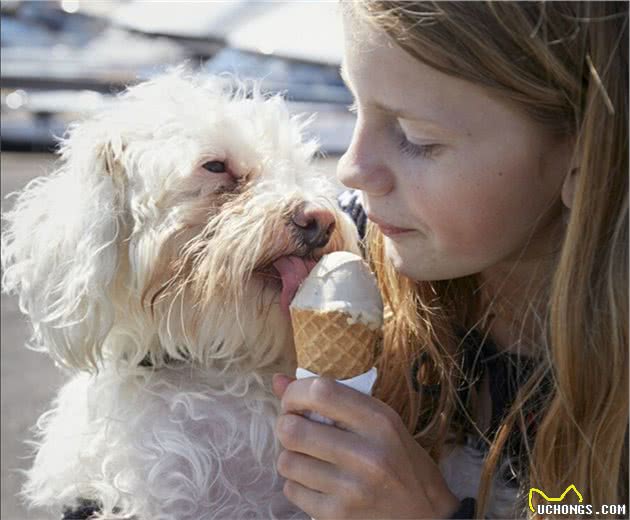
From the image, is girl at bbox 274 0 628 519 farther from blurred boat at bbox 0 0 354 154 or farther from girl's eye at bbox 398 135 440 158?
blurred boat at bbox 0 0 354 154

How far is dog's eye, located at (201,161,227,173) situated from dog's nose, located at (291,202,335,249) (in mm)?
229

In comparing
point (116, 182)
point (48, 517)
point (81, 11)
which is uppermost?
point (116, 182)

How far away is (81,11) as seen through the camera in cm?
729

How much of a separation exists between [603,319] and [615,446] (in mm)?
203

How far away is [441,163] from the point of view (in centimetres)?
127

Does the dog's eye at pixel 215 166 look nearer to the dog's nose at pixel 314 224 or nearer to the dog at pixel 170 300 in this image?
the dog at pixel 170 300

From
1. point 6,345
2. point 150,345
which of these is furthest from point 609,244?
point 6,345

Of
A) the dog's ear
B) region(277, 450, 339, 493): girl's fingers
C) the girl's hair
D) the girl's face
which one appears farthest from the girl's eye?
the dog's ear

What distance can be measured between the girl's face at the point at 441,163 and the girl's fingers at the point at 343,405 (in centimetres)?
25

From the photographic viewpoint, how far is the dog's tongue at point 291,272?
1559mm

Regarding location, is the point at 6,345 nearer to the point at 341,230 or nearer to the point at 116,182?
the point at 116,182

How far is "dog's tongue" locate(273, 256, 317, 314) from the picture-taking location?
5.11ft

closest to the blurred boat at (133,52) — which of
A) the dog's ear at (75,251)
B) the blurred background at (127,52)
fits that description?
the blurred background at (127,52)

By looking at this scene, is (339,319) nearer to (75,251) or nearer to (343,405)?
(343,405)
